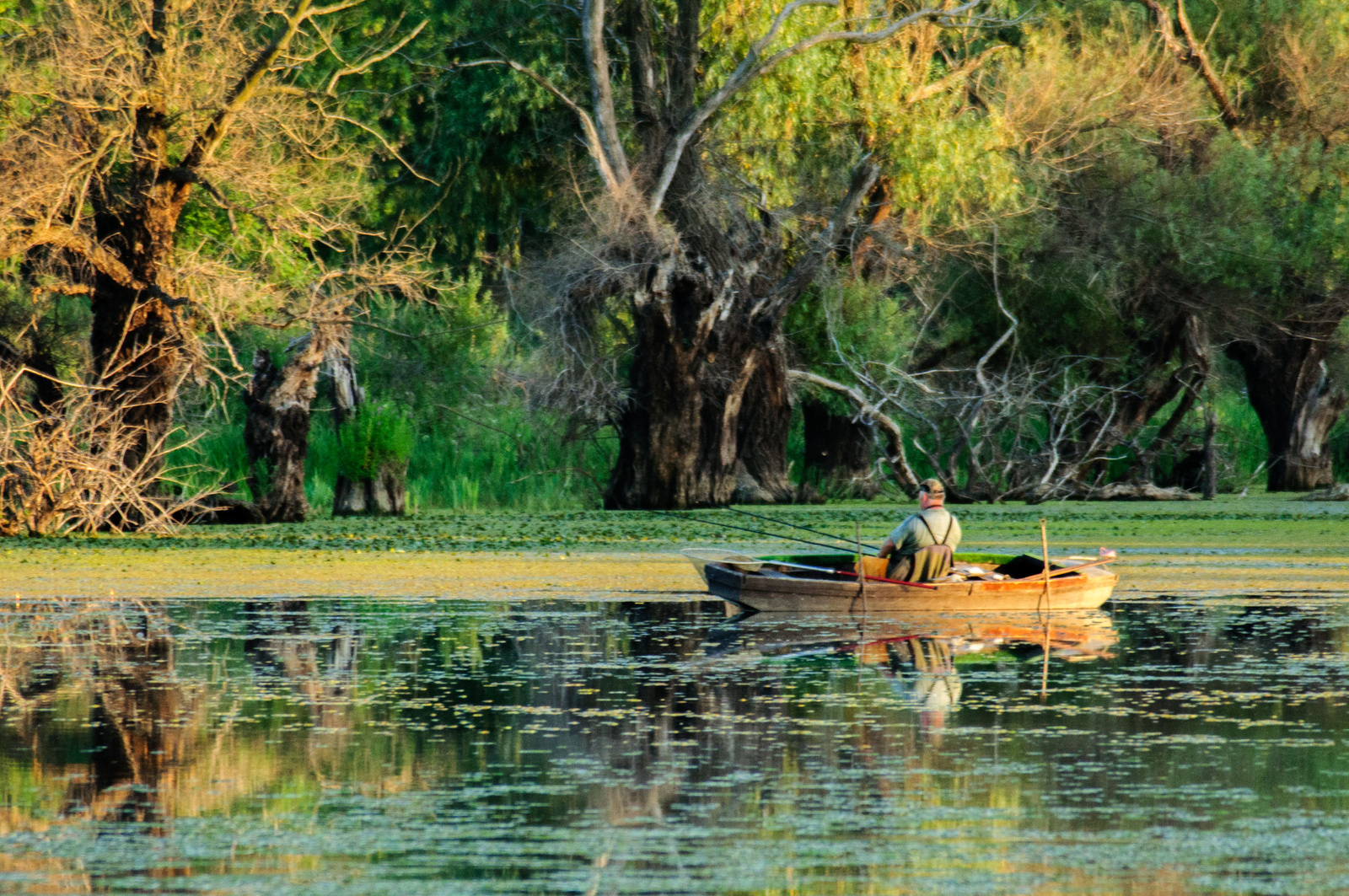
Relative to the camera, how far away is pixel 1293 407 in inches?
1511

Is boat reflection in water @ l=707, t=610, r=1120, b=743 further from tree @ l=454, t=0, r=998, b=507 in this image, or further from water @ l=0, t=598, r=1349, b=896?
tree @ l=454, t=0, r=998, b=507

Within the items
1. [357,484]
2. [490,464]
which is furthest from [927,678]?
[490,464]


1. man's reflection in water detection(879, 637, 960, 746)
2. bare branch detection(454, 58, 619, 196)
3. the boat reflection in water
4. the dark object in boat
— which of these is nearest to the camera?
man's reflection in water detection(879, 637, 960, 746)

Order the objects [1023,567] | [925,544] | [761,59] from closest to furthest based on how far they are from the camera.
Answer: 1. [925,544]
2. [1023,567]
3. [761,59]

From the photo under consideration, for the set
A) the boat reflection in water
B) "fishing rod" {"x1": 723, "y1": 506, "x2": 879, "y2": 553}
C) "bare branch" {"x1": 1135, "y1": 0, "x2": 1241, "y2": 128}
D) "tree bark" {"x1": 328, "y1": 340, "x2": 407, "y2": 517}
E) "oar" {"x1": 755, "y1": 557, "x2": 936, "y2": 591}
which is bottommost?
the boat reflection in water

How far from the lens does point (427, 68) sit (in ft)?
110

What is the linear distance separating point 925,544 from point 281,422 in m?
14.0

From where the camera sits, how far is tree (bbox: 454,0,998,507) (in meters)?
29.1

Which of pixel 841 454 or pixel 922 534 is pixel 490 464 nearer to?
pixel 841 454

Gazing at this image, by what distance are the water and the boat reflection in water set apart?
0.20 feet

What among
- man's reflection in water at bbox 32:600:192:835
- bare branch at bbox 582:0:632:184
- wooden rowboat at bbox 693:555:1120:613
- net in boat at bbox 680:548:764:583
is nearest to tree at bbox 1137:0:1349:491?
bare branch at bbox 582:0:632:184

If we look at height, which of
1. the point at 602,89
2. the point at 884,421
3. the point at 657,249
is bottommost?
the point at 884,421

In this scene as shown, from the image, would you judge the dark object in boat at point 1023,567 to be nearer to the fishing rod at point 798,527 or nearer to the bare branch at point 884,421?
the fishing rod at point 798,527

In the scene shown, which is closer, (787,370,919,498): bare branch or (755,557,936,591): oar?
(755,557,936,591): oar
